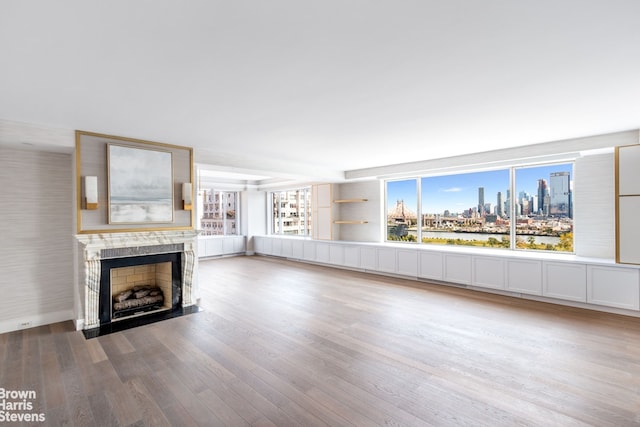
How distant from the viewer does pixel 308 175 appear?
23.2ft

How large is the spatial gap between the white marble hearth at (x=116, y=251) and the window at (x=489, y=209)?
495cm

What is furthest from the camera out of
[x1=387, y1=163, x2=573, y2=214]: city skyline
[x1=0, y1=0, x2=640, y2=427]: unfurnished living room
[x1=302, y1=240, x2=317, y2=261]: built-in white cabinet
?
[x1=302, y1=240, x2=317, y2=261]: built-in white cabinet

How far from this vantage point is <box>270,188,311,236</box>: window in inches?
390

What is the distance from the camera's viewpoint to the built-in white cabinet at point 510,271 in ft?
14.0

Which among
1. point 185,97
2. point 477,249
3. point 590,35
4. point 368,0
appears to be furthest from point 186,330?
point 477,249

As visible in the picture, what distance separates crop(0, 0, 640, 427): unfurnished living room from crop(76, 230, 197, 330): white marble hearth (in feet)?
0.11

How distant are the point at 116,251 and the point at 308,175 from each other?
4.08 metres

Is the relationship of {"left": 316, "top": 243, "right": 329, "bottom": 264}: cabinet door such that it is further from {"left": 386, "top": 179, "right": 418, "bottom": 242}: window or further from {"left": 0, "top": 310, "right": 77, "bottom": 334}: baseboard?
{"left": 0, "top": 310, "right": 77, "bottom": 334}: baseboard

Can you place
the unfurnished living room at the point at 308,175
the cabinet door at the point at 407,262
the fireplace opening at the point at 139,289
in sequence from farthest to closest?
the cabinet door at the point at 407,262, the fireplace opening at the point at 139,289, the unfurnished living room at the point at 308,175

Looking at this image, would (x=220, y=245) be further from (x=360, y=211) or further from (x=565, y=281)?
(x=565, y=281)

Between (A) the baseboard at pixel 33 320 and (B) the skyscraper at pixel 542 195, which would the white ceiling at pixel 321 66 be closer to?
(B) the skyscraper at pixel 542 195

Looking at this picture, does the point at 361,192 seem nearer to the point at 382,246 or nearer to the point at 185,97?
the point at 382,246

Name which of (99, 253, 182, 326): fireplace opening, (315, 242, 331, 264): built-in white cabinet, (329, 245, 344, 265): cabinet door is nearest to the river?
(329, 245, 344, 265): cabinet door

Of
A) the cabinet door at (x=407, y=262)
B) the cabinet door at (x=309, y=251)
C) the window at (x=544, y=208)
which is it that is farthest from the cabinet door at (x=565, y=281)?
the cabinet door at (x=309, y=251)
